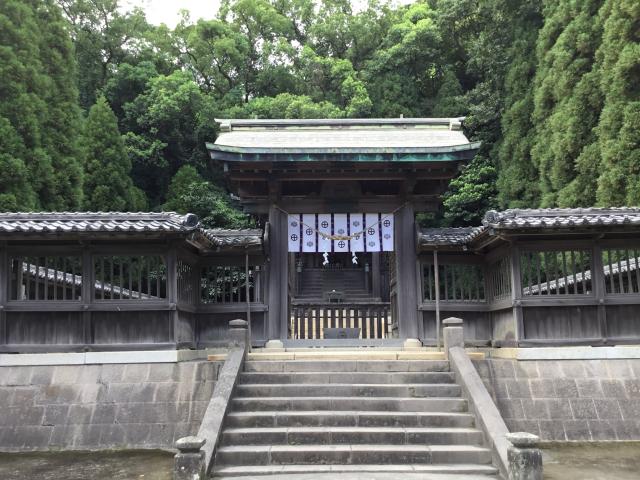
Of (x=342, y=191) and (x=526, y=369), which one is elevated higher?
(x=342, y=191)

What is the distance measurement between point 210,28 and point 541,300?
30637mm

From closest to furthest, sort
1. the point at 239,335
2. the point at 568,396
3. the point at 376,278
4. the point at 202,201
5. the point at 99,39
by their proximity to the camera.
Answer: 1. the point at 568,396
2. the point at 239,335
3. the point at 376,278
4. the point at 202,201
5. the point at 99,39

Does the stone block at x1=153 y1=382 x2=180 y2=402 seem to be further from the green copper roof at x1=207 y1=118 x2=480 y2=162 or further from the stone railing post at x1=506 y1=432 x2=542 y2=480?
the stone railing post at x1=506 y1=432 x2=542 y2=480

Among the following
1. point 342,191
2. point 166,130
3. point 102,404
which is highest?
point 166,130

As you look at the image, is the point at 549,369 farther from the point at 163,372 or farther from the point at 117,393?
the point at 117,393

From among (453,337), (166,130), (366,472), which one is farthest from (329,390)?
(166,130)

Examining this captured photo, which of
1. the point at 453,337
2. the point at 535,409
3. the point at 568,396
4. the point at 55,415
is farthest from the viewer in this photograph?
the point at 453,337

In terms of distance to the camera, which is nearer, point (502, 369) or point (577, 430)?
point (577, 430)

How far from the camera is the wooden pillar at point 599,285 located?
38.9 feet

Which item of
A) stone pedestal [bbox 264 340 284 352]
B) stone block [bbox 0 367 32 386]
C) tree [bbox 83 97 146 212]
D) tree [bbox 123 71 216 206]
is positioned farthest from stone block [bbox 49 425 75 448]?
tree [bbox 123 71 216 206]

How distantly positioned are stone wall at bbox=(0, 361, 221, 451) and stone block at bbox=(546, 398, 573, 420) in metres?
6.49

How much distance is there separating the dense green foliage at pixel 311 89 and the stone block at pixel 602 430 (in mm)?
8798

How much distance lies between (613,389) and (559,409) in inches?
46.6

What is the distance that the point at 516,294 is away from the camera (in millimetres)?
11953
